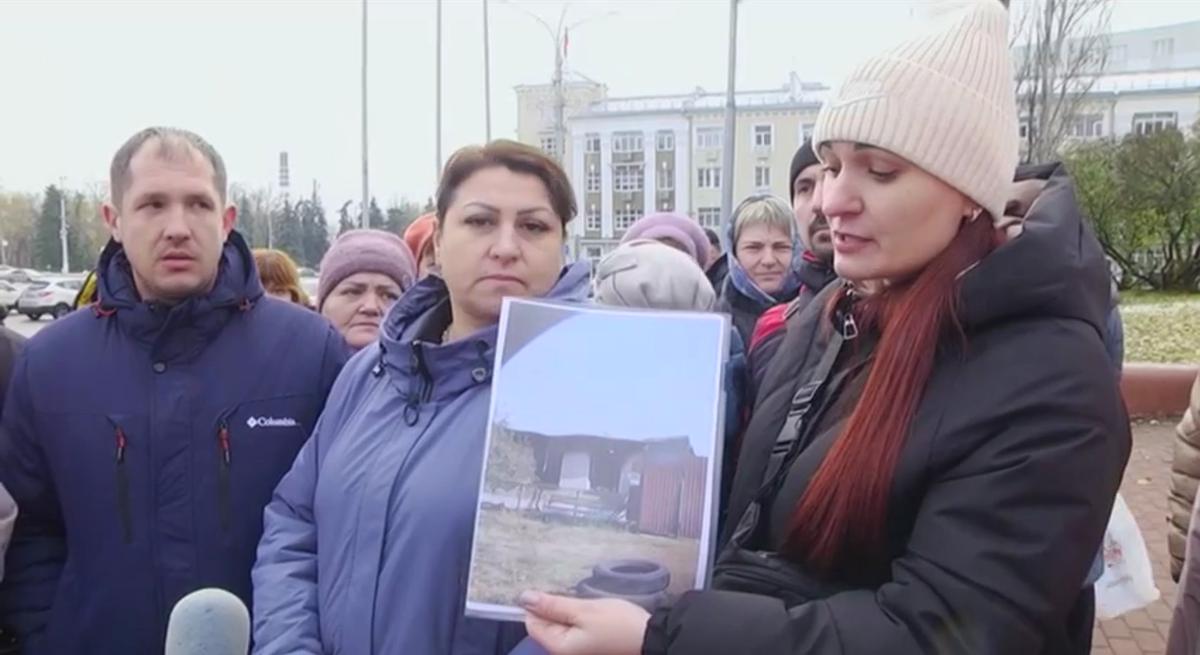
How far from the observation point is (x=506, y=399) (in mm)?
1599

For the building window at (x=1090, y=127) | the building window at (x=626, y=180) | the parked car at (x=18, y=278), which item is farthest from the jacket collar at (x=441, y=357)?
the building window at (x=626, y=180)

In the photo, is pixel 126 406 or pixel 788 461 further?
pixel 126 406

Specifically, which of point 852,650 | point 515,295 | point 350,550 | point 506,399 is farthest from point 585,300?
point 852,650

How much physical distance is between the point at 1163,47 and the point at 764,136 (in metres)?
36.7

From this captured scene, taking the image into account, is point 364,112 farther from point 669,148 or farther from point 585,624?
point 669,148

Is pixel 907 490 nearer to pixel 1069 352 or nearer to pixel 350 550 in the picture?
pixel 1069 352

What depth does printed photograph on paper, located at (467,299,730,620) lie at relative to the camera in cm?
147

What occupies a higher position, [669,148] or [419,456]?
[669,148]

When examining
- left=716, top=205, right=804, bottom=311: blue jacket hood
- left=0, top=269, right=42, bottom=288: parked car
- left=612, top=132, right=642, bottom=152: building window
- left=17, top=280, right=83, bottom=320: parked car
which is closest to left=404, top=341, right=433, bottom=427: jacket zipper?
left=716, top=205, right=804, bottom=311: blue jacket hood

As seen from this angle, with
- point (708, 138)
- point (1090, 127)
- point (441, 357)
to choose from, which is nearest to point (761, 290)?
point (441, 357)

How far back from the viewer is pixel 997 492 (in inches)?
50.0

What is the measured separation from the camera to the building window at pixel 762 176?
62.1m

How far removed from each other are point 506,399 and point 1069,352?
838 millimetres

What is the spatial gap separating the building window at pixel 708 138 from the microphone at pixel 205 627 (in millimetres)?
62424
